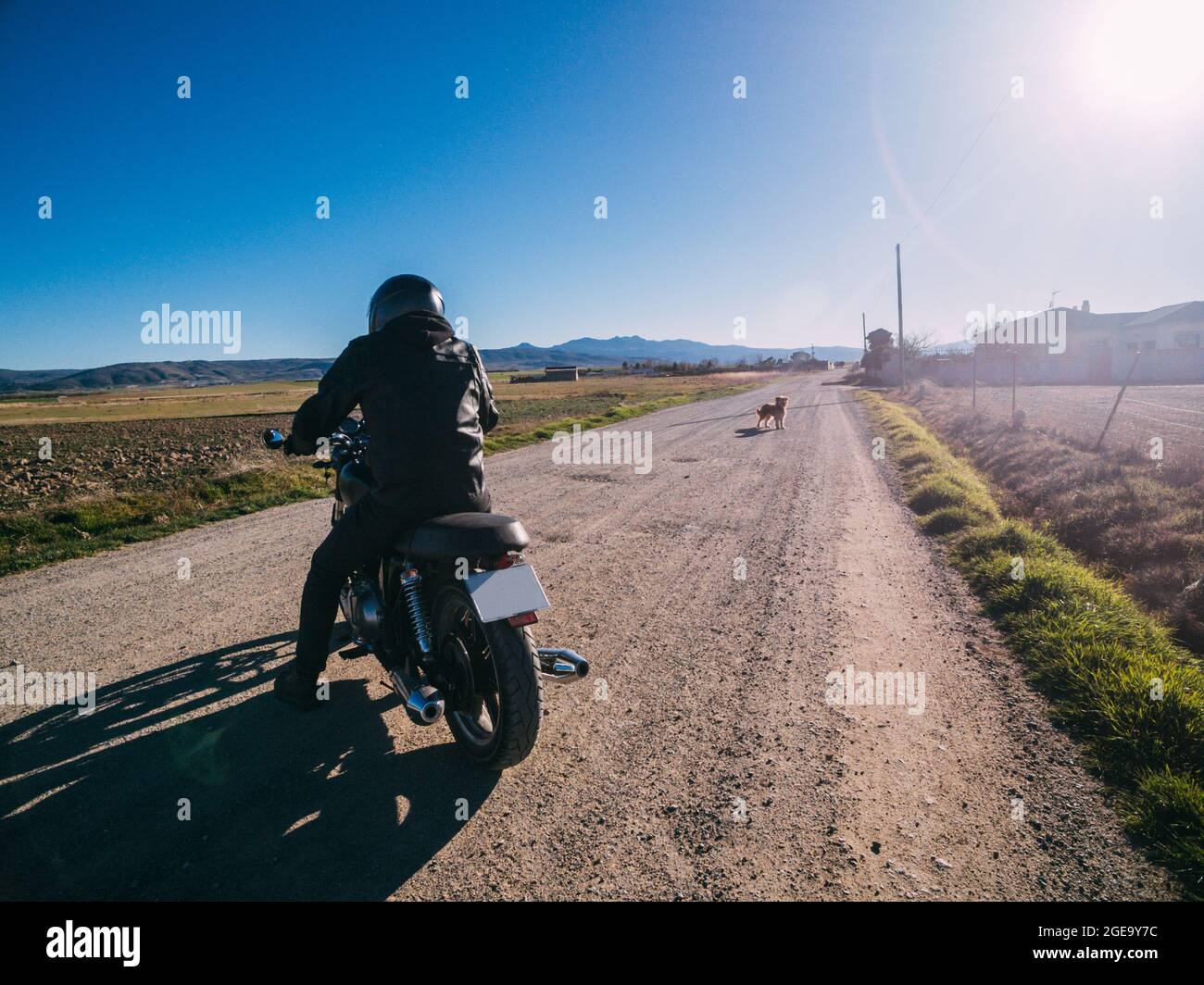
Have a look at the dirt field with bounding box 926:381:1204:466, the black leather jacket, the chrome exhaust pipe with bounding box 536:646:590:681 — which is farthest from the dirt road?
the dirt field with bounding box 926:381:1204:466

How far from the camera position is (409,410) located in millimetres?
2896

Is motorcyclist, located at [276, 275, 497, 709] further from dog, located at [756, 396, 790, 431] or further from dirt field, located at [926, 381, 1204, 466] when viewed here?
dog, located at [756, 396, 790, 431]

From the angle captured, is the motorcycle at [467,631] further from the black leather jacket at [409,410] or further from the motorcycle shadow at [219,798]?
the motorcycle shadow at [219,798]

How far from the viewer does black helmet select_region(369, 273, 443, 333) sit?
3.26m

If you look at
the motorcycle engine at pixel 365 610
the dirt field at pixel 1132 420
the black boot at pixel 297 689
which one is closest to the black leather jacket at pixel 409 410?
the motorcycle engine at pixel 365 610

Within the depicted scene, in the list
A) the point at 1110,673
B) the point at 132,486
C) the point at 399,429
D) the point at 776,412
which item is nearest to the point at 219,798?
the point at 399,429

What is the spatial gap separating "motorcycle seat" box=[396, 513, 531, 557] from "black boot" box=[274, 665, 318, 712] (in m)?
1.10

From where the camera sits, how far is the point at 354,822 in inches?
102

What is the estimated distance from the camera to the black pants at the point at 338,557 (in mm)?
2990

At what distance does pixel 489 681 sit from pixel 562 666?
368 millimetres

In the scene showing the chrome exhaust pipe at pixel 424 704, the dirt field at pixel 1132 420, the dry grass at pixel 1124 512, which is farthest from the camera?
the dirt field at pixel 1132 420
